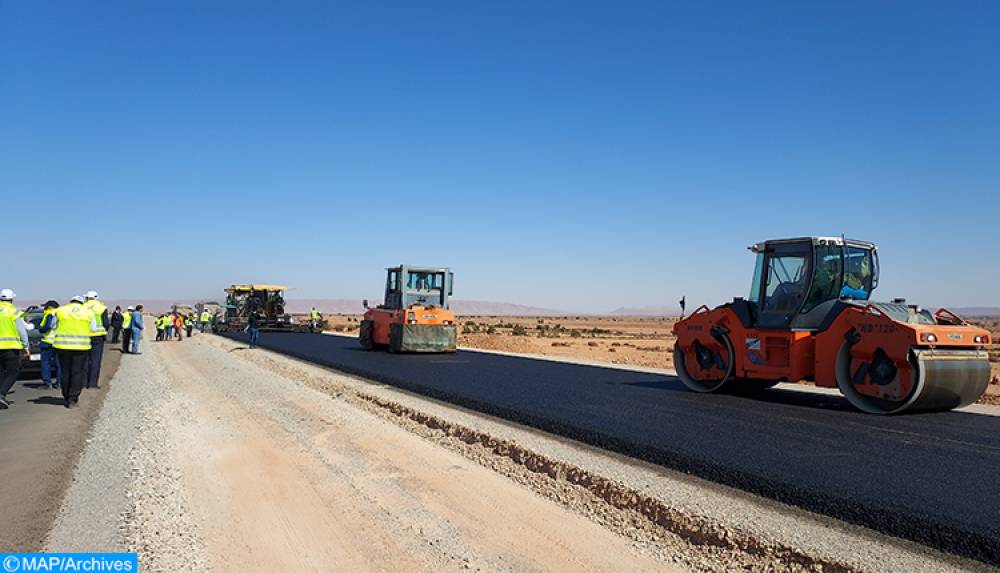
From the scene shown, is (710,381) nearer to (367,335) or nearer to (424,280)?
(424,280)

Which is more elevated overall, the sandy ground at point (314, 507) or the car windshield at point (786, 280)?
the car windshield at point (786, 280)

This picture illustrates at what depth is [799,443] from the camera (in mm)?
7289

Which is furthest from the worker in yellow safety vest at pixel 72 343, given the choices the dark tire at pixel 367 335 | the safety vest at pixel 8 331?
the dark tire at pixel 367 335

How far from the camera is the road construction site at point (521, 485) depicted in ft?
14.2

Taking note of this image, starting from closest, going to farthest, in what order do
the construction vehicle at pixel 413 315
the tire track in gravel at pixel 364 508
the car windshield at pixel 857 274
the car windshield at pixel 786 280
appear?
the tire track in gravel at pixel 364 508 < the car windshield at pixel 857 274 < the car windshield at pixel 786 280 < the construction vehicle at pixel 413 315

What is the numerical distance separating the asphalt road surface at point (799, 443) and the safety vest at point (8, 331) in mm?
5602

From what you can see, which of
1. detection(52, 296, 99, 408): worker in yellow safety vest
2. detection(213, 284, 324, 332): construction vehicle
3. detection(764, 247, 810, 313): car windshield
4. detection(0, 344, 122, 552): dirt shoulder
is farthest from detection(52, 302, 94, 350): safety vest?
detection(213, 284, 324, 332): construction vehicle

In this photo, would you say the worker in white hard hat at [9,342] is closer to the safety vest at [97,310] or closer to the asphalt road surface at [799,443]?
the safety vest at [97,310]

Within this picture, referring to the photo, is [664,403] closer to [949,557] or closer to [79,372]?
[949,557]

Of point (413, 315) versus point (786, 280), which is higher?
point (786, 280)

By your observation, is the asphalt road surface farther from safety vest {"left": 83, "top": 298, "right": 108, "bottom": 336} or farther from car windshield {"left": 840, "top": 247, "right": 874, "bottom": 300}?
safety vest {"left": 83, "top": 298, "right": 108, "bottom": 336}

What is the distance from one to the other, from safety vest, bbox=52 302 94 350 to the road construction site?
97cm

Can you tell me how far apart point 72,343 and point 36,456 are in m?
3.26

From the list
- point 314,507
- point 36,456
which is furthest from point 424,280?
point 314,507
